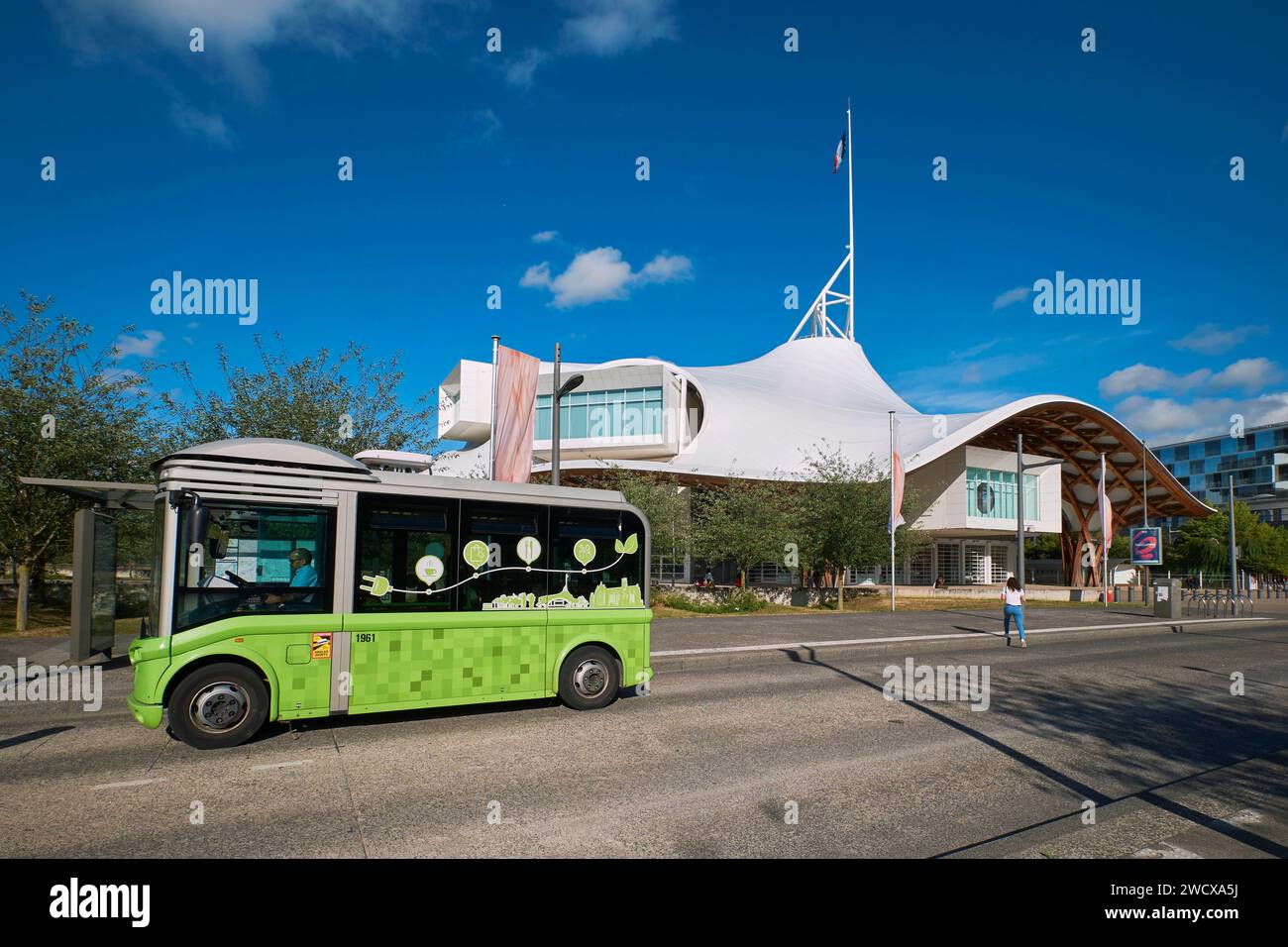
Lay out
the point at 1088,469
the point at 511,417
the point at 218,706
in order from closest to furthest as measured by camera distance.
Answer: the point at 218,706
the point at 511,417
the point at 1088,469

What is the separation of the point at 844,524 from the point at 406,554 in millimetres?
27329

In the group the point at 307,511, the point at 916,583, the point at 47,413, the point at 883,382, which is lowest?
the point at 916,583

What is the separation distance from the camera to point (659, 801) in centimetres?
593

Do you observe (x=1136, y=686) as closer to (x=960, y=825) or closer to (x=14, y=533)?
(x=960, y=825)

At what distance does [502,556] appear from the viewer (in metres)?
9.05

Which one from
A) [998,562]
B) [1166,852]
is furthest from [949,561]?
[1166,852]

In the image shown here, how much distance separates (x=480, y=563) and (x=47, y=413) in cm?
1519

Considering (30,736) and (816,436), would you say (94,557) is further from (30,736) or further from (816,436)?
(816,436)

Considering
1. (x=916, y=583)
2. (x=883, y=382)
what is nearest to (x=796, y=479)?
(x=916, y=583)

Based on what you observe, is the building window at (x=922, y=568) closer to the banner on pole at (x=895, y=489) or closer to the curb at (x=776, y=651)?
the banner on pole at (x=895, y=489)

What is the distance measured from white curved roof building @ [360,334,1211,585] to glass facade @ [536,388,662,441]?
65 mm

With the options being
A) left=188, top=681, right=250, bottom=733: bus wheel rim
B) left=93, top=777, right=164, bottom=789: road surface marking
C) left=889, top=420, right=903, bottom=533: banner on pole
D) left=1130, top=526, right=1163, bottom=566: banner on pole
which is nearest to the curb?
left=188, top=681, right=250, bottom=733: bus wheel rim

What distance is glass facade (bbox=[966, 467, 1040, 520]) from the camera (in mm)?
51938

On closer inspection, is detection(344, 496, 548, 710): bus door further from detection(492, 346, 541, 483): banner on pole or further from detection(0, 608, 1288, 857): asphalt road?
detection(492, 346, 541, 483): banner on pole
